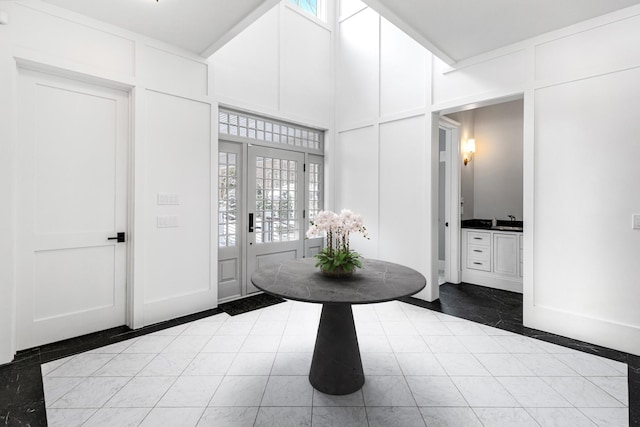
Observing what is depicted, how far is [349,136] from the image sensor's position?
4.75 meters

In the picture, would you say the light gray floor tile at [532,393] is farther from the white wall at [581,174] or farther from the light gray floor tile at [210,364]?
the light gray floor tile at [210,364]

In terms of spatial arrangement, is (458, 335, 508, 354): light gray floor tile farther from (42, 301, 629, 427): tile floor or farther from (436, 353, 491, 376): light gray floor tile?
(436, 353, 491, 376): light gray floor tile

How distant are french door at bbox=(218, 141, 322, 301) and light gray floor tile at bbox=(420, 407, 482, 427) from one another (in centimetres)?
243

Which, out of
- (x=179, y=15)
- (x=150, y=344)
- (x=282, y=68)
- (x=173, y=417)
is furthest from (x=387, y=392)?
(x=282, y=68)

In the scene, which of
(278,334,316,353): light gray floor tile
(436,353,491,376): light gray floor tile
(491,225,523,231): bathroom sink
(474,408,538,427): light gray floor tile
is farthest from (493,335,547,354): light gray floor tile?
(491,225,523,231): bathroom sink

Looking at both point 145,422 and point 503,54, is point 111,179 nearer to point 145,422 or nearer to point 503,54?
point 145,422

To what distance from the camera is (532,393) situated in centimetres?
202

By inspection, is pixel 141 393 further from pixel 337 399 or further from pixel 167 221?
pixel 167 221

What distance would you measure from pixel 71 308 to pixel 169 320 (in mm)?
850

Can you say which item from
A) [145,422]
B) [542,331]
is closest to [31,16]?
[145,422]

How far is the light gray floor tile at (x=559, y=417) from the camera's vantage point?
1.73 m

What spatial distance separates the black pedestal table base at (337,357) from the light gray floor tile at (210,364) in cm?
71

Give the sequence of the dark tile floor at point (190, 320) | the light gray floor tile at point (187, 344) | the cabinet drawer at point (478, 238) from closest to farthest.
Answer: the dark tile floor at point (190, 320) < the light gray floor tile at point (187, 344) < the cabinet drawer at point (478, 238)

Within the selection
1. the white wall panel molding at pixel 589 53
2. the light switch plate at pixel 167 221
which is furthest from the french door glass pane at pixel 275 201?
the white wall panel molding at pixel 589 53
